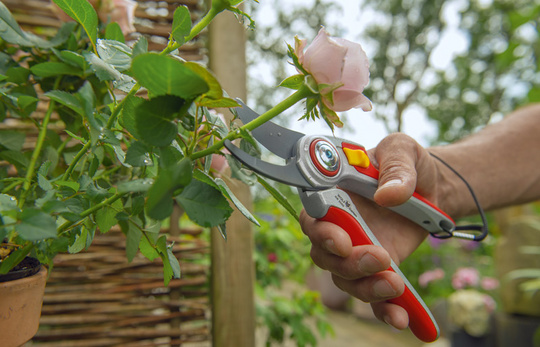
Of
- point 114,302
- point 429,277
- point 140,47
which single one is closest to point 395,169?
point 140,47

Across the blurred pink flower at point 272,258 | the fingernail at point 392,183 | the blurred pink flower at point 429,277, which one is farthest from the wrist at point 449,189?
the blurred pink flower at point 429,277

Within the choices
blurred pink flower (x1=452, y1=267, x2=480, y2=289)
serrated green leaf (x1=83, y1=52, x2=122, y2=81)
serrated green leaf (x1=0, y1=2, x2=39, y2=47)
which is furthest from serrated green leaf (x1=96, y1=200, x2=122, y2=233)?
blurred pink flower (x1=452, y1=267, x2=480, y2=289)

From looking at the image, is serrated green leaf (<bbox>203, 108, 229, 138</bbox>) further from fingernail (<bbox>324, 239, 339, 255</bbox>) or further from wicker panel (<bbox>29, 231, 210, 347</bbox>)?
wicker panel (<bbox>29, 231, 210, 347</bbox>)

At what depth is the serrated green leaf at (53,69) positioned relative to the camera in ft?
1.27

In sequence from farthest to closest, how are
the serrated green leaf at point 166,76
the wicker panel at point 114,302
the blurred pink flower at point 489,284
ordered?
1. the blurred pink flower at point 489,284
2. the wicker panel at point 114,302
3. the serrated green leaf at point 166,76

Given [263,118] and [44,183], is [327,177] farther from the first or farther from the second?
[44,183]

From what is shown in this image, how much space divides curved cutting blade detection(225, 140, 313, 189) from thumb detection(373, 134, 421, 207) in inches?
4.1

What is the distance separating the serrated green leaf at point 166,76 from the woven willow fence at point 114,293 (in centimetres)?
56

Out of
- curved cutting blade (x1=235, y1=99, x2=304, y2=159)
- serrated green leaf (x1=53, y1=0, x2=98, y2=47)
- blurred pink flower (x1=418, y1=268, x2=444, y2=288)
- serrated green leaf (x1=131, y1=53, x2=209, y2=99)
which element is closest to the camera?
serrated green leaf (x1=131, y1=53, x2=209, y2=99)

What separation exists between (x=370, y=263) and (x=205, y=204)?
270mm

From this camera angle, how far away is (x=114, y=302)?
743mm

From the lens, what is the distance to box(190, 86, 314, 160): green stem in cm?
29

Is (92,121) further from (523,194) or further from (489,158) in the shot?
(523,194)

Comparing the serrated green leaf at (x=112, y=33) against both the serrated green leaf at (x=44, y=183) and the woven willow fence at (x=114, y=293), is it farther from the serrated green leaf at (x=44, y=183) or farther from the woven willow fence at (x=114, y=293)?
the woven willow fence at (x=114, y=293)
